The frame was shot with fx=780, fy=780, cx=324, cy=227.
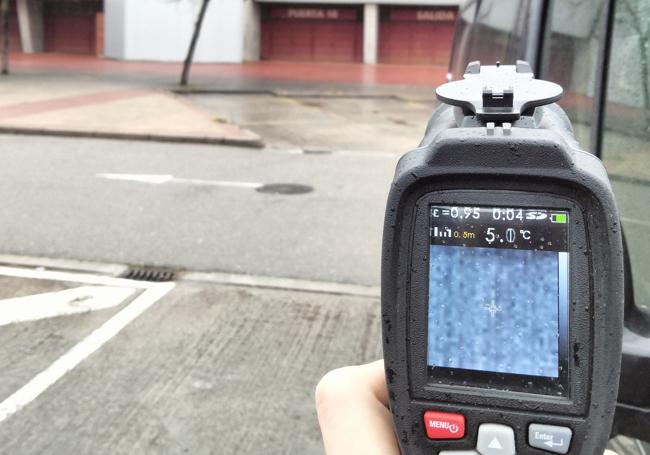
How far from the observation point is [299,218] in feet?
25.2

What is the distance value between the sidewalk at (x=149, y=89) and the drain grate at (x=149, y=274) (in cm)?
663

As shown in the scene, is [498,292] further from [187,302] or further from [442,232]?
[187,302]

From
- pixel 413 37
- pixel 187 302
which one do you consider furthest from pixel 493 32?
pixel 413 37

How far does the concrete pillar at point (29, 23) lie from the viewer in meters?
34.8

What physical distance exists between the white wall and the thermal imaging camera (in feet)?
107

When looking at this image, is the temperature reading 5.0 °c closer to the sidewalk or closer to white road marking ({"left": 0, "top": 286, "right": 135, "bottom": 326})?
white road marking ({"left": 0, "top": 286, "right": 135, "bottom": 326})

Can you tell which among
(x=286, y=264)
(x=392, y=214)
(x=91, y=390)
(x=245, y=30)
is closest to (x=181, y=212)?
(x=286, y=264)

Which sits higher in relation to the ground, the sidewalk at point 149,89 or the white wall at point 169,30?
the white wall at point 169,30

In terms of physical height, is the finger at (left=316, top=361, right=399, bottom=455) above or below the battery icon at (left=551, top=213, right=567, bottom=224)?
below

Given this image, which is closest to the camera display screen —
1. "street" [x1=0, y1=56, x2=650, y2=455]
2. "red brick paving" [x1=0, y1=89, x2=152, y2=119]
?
"street" [x1=0, y1=56, x2=650, y2=455]

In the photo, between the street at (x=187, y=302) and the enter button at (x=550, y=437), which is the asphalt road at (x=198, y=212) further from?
the enter button at (x=550, y=437)

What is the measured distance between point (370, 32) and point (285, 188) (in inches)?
1117

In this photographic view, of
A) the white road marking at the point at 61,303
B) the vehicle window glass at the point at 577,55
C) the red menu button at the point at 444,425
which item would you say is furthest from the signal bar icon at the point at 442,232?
the white road marking at the point at 61,303

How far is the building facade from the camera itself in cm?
3325
